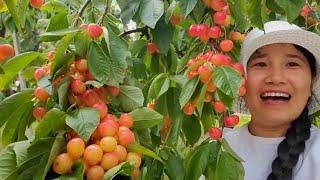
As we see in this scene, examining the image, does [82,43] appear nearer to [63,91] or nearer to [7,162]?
[63,91]

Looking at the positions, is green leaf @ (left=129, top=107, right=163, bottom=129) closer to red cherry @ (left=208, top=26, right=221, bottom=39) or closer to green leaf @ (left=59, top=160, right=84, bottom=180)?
green leaf @ (left=59, top=160, right=84, bottom=180)

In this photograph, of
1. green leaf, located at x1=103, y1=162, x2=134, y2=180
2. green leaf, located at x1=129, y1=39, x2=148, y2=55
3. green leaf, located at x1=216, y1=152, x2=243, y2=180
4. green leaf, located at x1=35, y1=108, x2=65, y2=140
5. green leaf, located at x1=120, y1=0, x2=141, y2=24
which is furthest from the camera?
green leaf, located at x1=129, y1=39, x2=148, y2=55

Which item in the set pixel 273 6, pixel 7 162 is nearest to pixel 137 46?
pixel 273 6

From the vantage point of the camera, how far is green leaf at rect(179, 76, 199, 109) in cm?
119

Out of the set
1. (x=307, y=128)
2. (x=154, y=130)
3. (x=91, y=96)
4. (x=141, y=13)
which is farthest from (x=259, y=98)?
(x=91, y=96)

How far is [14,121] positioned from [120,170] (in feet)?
1.38

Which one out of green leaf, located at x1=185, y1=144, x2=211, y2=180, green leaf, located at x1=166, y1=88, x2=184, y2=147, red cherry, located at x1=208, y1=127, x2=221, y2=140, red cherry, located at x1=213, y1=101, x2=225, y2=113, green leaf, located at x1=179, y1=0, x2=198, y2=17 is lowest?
green leaf, located at x1=185, y1=144, x2=211, y2=180

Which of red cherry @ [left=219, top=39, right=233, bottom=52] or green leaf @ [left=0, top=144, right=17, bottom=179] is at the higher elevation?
red cherry @ [left=219, top=39, right=233, bottom=52]

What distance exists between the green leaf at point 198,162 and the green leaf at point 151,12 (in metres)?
0.36

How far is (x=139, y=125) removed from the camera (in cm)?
113

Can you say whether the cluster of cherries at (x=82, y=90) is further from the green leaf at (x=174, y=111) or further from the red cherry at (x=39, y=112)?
the green leaf at (x=174, y=111)

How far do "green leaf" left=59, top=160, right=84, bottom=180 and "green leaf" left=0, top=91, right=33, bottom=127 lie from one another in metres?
0.30

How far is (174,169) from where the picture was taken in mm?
1399

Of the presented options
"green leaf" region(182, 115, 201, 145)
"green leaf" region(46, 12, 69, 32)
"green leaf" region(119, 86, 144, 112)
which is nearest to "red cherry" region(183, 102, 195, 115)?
"green leaf" region(182, 115, 201, 145)
